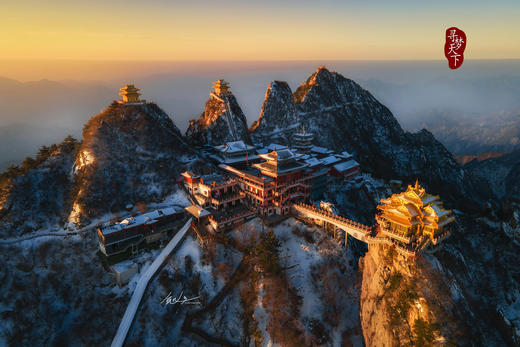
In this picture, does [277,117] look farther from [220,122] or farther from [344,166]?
[344,166]

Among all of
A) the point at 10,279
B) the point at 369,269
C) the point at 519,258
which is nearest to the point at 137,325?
the point at 10,279

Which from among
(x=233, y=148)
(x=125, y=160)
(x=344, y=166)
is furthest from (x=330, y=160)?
(x=125, y=160)

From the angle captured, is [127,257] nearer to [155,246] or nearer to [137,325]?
[155,246]

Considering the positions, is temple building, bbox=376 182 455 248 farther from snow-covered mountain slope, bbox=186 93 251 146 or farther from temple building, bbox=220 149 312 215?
snow-covered mountain slope, bbox=186 93 251 146

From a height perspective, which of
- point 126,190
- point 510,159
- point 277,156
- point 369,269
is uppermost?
point 277,156

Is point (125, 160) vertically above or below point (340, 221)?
above

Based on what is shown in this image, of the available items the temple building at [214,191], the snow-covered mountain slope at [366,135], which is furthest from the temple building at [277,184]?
the snow-covered mountain slope at [366,135]
